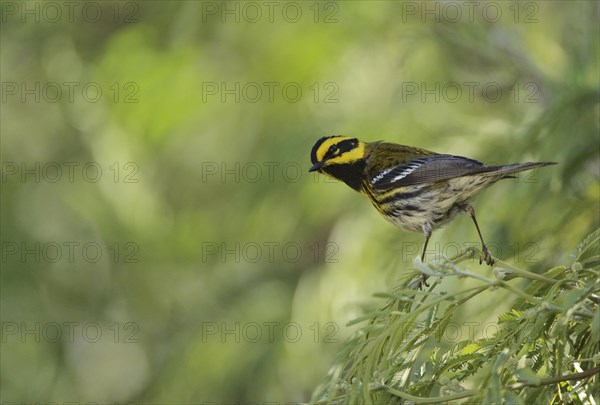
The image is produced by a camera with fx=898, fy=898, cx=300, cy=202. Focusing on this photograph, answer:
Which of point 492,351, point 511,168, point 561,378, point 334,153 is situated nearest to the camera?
point 561,378

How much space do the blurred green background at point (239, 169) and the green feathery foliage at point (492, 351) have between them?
0.90 metres

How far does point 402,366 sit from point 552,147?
1.88 meters

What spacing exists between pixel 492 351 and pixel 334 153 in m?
2.12

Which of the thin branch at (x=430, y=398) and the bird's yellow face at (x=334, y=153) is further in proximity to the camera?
the bird's yellow face at (x=334, y=153)

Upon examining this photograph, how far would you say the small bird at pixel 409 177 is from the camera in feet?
12.0

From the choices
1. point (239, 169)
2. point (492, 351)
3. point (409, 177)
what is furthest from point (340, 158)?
point (239, 169)

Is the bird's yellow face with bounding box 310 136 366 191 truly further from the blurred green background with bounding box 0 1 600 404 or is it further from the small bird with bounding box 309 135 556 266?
the blurred green background with bounding box 0 1 600 404

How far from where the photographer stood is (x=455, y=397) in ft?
6.25

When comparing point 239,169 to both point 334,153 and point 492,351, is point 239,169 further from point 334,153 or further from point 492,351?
point 492,351

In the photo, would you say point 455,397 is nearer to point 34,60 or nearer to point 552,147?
point 552,147

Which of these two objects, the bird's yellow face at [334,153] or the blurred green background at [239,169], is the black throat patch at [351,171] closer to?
the bird's yellow face at [334,153]

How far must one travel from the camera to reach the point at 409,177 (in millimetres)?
3928

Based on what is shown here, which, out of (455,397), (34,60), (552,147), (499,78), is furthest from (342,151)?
(34,60)

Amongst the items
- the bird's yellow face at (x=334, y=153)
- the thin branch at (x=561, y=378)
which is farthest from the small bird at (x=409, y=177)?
the thin branch at (x=561, y=378)
